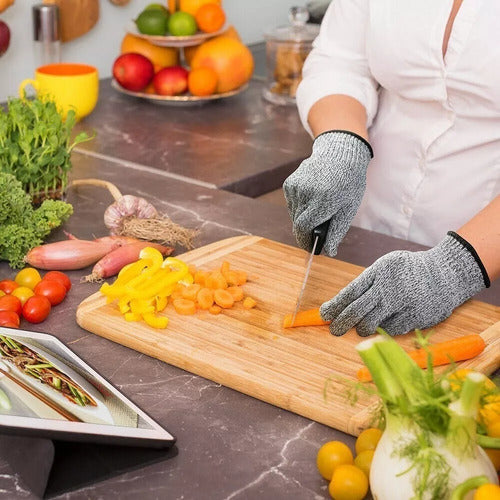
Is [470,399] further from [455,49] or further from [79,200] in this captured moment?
[79,200]

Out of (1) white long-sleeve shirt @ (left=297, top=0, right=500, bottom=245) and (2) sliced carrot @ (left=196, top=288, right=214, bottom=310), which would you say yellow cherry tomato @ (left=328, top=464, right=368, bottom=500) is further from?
(1) white long-sleeve shirt @ (left=297, top=0, right=500, bottom=245)

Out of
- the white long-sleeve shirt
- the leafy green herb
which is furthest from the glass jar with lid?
the leafy green herb

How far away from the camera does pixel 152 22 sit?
248 centimetres

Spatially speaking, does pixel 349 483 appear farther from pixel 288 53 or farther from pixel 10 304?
pixel 288 53

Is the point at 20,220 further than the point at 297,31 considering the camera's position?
No

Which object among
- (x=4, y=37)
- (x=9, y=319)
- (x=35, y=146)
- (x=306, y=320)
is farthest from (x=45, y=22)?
(x=306, y=320)

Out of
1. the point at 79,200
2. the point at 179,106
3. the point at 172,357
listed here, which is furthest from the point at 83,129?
the point at 172,357

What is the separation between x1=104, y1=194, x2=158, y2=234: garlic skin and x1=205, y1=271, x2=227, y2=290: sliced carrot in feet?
0.88

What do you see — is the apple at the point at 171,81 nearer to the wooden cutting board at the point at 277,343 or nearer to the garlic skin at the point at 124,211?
the garlic skin at the point at 124,211

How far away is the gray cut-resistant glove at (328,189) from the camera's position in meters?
1.40

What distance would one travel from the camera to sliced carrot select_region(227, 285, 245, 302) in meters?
1.35

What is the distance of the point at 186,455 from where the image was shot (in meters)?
1.00

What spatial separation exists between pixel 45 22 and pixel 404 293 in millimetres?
1482

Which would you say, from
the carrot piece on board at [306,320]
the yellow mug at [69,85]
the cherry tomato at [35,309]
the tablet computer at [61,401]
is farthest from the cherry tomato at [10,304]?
the yellow mug at [69,85]
